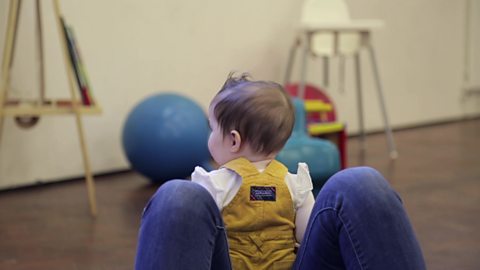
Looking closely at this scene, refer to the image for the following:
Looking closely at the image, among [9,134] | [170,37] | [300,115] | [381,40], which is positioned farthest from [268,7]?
[9,134]

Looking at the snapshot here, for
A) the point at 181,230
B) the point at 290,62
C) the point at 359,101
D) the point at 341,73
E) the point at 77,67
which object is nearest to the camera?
the point at 181,230

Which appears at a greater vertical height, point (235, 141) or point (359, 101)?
point (235, 141)

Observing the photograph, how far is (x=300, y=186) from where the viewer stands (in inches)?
45.2

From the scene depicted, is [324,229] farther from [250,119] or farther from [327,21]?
[327,21]

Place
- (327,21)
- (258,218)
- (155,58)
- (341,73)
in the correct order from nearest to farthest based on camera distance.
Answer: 1. (258,218)
2. (155,58)
3. (327,21)
4. (341,73)

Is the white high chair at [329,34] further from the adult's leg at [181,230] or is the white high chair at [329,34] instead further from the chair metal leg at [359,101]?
the adult's leg at [181,230]

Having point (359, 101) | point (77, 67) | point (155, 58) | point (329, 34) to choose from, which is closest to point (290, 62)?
point (329, 34)

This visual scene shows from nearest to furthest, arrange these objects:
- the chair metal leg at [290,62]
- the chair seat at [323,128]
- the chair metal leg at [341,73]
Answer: the chair seat at [323,128], the chair metal leg at [290,62], the chair metal leg at [341,73]

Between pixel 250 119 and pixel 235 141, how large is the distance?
5 cm

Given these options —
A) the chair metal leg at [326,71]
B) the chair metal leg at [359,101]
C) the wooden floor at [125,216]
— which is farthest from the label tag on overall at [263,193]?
the chair metal leg at [326,71]

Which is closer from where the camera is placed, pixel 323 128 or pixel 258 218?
pixel 258 218

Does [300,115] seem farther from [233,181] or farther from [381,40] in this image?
[381,40]

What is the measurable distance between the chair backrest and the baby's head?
2.37 metres

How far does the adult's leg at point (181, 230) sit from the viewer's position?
3.28 ft
